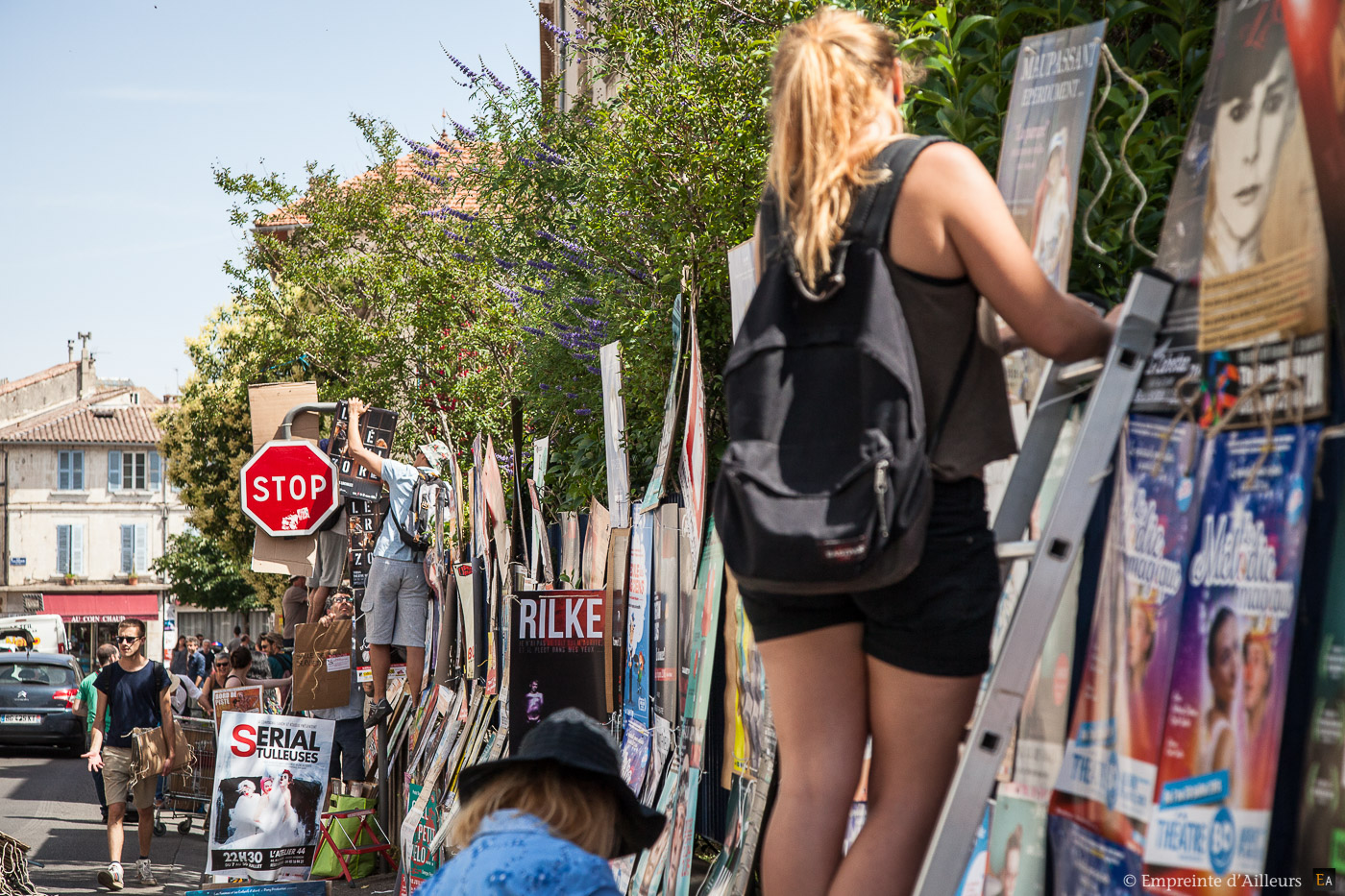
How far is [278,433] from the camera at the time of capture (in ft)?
38.2

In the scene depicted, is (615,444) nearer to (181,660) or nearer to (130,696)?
(130,696)

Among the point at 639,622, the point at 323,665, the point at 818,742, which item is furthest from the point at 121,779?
the point at 818,742

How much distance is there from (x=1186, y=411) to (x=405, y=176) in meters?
16.6

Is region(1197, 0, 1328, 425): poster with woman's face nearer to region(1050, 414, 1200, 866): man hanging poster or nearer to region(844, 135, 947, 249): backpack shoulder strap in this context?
region(1050, 414, 1200, 866): man hanging poster

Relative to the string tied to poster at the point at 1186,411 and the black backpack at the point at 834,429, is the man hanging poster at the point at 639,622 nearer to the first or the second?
the black backpack at the point at 834,429

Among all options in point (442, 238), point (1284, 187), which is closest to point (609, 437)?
point (1284, 187)

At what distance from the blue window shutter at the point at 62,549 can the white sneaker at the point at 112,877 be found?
63.9 m

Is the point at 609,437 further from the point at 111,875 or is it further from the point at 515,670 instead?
the point at 111,875

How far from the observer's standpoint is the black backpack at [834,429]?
1.75 metres

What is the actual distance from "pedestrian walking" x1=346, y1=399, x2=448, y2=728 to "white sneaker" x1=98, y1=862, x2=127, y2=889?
262 cm

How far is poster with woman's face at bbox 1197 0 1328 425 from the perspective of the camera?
156 cm

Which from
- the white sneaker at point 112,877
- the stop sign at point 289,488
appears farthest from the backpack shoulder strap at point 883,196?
the white sneaker at point 112,877

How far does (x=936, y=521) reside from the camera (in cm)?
185

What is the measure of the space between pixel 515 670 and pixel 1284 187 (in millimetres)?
3690
